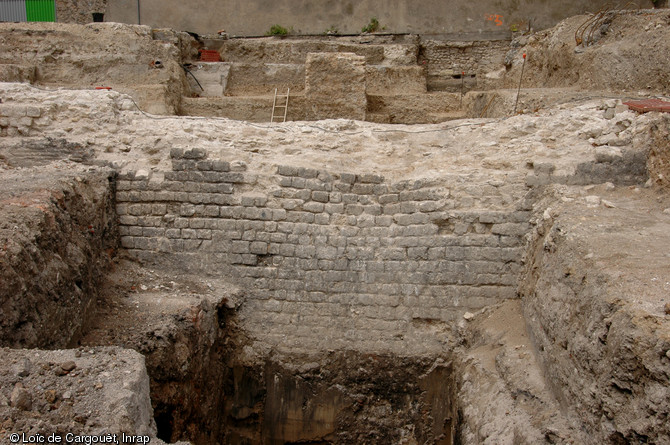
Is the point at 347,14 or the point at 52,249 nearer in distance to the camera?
the point at 52,249

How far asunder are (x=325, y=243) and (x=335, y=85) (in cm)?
350

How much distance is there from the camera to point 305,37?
455 inches

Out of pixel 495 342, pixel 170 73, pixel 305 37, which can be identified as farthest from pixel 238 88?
pixel 495 342

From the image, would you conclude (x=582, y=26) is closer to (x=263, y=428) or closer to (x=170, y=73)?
(x=170, y=73)

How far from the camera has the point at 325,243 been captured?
5.16 meters

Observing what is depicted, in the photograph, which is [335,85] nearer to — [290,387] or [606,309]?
[290,387]

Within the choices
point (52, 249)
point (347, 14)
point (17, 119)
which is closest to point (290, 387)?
point (52, 249)

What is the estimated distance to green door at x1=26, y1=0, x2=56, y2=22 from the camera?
13.1m

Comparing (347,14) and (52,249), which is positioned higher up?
(347,14)

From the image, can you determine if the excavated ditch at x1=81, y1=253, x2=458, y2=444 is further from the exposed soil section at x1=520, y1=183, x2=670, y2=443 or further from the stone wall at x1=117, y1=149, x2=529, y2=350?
the exposed soil section at x1=520, y1=183, x2=670, y2=443
